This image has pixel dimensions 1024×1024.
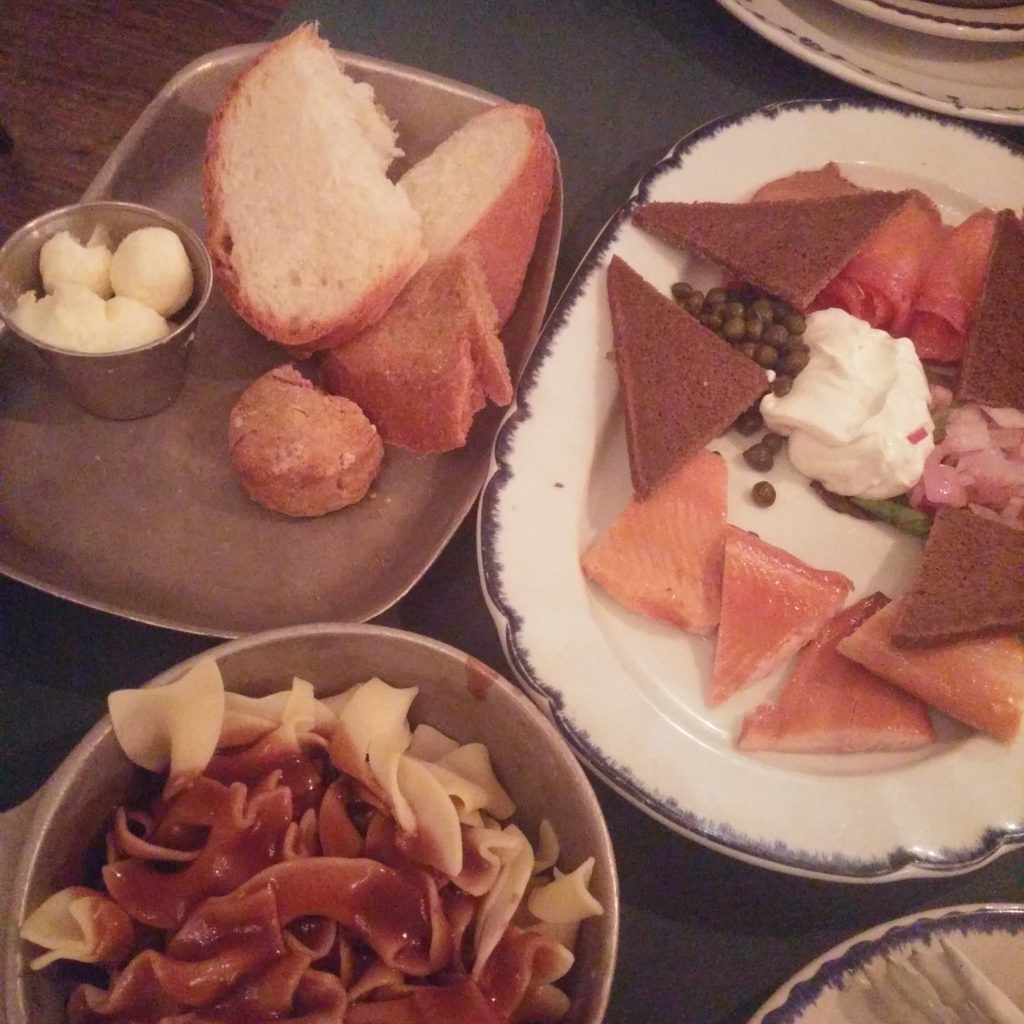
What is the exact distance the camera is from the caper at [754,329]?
5.97ft

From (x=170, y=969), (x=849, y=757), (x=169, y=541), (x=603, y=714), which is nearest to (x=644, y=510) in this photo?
(x=603, y=714)

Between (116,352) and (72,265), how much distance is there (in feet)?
0.62

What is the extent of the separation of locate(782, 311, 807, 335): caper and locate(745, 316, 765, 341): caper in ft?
0.18

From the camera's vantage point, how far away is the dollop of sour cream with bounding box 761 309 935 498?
1723 mm

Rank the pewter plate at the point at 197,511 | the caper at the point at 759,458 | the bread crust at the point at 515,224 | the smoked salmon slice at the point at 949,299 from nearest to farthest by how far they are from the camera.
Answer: the pewter plate at the point at 197,511
the bread crust at the point at 515,224
the caper at the point at 759,458
the smoked salmon slice at the point at 949,299

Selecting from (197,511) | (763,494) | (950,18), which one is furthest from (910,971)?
(950,18)

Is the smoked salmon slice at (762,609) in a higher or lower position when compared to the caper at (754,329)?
lower

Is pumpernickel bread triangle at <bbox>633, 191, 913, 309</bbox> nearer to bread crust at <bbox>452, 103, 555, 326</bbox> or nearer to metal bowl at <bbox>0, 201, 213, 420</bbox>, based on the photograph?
bread crust at <bbox>452, 103, 555, 326</bbox>

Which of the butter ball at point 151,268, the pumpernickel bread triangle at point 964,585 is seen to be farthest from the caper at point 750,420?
the butter ball at point 151,268

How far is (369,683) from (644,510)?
71cm

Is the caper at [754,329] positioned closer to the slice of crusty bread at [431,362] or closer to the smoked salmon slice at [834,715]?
the slice of crusty bread at [431,362]

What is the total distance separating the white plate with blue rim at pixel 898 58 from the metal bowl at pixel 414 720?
1.74m

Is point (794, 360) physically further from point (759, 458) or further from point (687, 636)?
point (687, 636)

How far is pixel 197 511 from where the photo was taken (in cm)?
152
